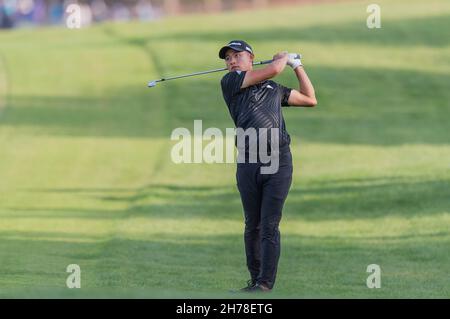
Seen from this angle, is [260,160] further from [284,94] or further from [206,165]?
[206,165]

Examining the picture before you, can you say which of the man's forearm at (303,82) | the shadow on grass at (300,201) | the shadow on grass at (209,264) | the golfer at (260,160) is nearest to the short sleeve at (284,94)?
the golfer at (260,160)

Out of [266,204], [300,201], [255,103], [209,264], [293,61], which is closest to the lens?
[266,204]

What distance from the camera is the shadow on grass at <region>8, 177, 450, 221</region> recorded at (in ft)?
62.0

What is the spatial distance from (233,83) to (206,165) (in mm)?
13809

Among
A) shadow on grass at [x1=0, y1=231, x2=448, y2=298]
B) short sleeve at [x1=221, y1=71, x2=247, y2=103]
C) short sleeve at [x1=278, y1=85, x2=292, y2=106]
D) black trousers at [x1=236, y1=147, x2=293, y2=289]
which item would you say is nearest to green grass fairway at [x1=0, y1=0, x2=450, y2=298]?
shadow on grass at [x1=0, y1=231, x2=448, y2=298]

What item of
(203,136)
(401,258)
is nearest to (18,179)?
(203,136)

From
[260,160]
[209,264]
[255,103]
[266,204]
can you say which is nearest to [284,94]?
[255,103]

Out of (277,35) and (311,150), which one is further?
(277,35)

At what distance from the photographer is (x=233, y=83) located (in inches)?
457

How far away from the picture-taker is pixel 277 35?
156 ft

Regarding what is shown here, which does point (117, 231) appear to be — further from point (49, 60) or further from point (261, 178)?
point (49, 60)

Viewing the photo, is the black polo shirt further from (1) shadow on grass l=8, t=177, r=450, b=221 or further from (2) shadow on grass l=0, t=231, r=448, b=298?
(1) shadow on grass l=8, t=177, r=450, b=221

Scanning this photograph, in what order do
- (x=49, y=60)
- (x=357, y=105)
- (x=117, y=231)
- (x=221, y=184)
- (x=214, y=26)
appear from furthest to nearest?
(x=214, y=26) → (x=49, y=60) → (x=357, y=105) → (x=221, y=184) → (x=117, y=231)
